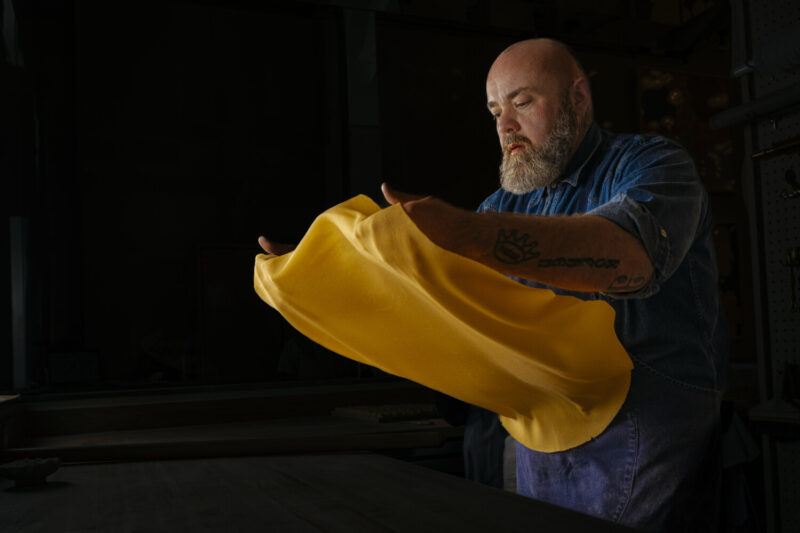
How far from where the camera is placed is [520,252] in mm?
728

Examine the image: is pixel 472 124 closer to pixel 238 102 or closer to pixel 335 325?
pixel 238 102

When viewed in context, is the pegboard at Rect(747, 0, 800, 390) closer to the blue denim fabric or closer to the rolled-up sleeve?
the blue denim fabric

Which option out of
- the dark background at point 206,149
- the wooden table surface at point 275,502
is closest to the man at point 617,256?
the wooden table surface at point 275,502

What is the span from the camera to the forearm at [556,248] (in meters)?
0.72

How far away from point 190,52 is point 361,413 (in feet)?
5.56

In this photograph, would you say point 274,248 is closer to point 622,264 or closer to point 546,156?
point 546,156

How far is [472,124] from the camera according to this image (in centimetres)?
346

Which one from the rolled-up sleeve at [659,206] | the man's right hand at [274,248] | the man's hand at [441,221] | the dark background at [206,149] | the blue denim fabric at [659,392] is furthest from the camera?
the dark background at [206,149]

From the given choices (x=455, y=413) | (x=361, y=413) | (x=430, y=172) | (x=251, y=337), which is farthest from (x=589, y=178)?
(x=430, y=172)

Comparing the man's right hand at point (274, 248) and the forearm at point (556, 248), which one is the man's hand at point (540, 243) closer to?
the forearm at point (556, 248)

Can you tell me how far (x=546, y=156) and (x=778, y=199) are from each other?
5.61 feet

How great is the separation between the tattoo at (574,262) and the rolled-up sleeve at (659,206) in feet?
0.20

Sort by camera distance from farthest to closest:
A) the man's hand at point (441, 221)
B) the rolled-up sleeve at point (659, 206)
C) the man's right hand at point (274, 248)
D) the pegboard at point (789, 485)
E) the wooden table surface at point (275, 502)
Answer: the pegboard at point (789, 485) → the man's right hand at point (274, 248) → the wooden table surface at point (275, 502) → the rolled-up sleeve at point (659, 206) → the man's hand at point (441, 221)

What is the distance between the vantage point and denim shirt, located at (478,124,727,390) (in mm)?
851
